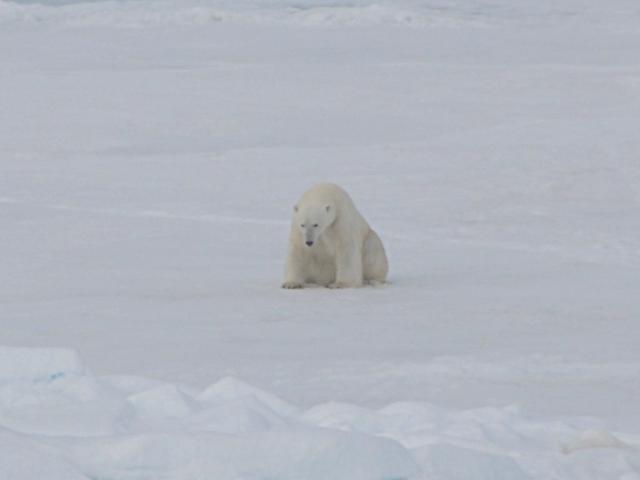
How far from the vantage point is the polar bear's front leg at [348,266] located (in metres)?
6.70

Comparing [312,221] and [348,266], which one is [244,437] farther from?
[348,266]

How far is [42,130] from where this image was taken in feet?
44.6

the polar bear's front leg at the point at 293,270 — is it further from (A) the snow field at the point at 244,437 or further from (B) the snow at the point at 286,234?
(A) the snow field at the point at 244,437

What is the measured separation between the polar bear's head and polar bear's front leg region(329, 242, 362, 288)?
184 mm

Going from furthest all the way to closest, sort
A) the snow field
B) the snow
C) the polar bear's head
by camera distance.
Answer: the polar bear's head → the snow → the snow field

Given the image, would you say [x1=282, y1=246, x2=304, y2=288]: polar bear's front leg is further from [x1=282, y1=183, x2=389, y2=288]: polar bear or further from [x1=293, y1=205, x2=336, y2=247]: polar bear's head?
[x1=293, y1=205, x2=336, y2=247]: polar bear's head

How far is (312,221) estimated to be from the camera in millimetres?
6508

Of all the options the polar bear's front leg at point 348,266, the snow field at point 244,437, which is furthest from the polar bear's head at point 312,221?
the snow field at point 244,437

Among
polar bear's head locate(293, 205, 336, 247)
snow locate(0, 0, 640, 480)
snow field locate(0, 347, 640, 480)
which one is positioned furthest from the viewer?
polar bear's head locate(293, 205, 336, 247)

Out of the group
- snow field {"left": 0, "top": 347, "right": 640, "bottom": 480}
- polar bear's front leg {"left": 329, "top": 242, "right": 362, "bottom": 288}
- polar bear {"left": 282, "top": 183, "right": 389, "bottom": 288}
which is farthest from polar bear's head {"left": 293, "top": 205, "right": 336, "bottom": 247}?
snow field {"left": 0, "top": 347, "right": 640, "bottom": 480}

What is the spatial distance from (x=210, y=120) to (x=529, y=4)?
9655 mm

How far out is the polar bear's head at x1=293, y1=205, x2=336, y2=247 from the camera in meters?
6.50

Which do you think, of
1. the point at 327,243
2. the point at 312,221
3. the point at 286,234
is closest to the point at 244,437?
the point at 312,221

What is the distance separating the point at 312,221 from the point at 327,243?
0.74 ft
